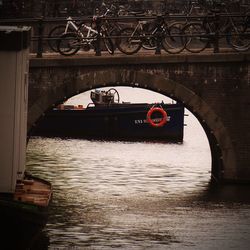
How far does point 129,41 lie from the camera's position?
29.5 m

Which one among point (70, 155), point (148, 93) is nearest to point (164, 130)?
point (70, 155)

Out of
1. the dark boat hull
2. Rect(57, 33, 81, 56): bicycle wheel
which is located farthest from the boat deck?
the dark boat hull

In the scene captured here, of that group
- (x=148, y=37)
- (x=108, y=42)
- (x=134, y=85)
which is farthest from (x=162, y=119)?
(x=134, y=85)

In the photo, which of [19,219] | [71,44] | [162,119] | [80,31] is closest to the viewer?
[19,219]

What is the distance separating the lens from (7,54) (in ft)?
63.3

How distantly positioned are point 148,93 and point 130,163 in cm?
4076

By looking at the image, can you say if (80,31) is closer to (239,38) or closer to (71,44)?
(71,44)

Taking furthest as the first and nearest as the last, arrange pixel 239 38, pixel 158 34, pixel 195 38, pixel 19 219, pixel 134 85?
pixel 195 38 < pixel 239 38 < pixel 158 34 < pixel 134 85 < pixel 19 219

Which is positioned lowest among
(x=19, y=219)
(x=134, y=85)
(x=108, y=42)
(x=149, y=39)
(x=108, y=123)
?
(x=19, y=219)

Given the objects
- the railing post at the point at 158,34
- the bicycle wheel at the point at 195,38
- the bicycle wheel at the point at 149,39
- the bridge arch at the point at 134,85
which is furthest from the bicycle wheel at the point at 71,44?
the bicycle wheel at the point at 195,38

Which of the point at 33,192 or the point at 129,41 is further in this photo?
the point at 129,41

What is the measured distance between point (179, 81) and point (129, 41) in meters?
1.78

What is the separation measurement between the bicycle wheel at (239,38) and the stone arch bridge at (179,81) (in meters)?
0.72

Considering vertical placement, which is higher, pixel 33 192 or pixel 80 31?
pixel 80 31
